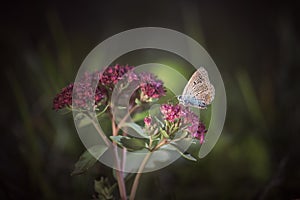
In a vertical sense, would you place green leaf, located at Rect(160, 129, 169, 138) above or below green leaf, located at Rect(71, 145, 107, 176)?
above

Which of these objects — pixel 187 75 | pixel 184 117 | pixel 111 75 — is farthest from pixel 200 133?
pixel 187 75

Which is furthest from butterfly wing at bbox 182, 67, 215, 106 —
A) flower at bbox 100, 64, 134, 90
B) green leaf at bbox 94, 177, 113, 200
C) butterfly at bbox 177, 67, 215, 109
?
green leaf at bbox 94, 177, 113, 200

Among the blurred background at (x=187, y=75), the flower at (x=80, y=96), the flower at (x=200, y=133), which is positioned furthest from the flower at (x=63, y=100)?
the blurred background at (x=187, y=75)

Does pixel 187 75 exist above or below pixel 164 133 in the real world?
above

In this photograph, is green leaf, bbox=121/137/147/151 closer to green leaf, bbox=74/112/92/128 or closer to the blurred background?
green leaf, bbox=74/112/92/128

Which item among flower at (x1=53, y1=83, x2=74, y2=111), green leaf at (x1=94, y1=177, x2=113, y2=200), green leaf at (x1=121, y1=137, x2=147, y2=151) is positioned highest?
flower at (x1=53, y1=83, x2=74, y2=111)

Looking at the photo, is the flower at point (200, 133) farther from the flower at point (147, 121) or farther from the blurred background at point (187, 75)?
the blurred background at point (187, 75)

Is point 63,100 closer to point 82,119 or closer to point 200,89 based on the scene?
point 82,119
